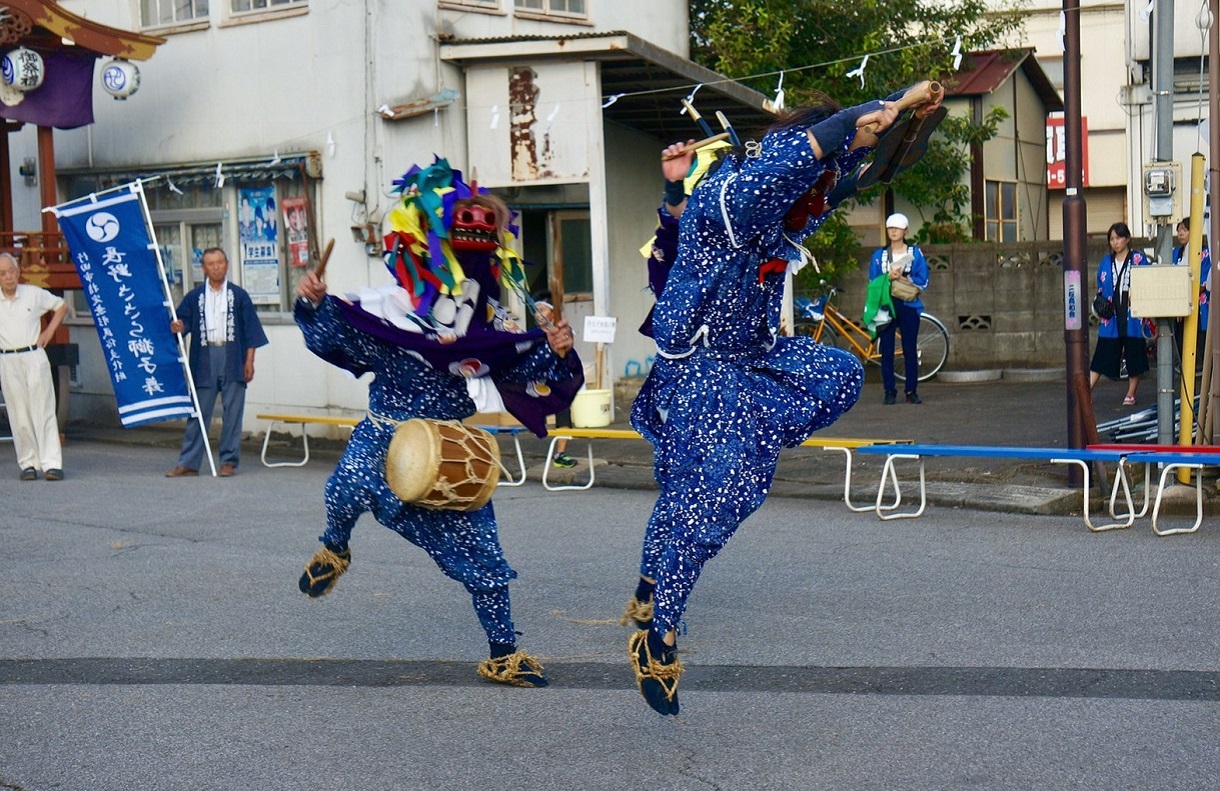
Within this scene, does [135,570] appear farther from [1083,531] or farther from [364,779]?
[1083,531]

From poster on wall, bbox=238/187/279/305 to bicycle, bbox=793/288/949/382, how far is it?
20.2ft

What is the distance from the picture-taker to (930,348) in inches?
667

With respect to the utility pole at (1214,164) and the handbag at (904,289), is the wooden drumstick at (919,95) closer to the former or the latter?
the utility pole at (1214,164)

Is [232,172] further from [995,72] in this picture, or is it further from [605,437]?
[995,72]

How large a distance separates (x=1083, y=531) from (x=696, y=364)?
14.6ft

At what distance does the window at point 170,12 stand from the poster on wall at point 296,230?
235 centimetres

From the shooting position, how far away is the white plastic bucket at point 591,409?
1348 centimetres

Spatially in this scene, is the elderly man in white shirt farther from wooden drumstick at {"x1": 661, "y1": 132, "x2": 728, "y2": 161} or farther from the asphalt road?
wooden drumstick at {"x1": 661, "y1": 132, "x2": 728, "y2": 161}

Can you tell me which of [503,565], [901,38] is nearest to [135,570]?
[503,565]

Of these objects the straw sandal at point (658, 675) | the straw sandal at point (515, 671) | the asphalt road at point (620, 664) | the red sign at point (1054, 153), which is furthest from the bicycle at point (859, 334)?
the straw sandal at point (658, 675)

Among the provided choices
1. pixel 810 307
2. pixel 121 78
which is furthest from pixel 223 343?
pixel 810 307

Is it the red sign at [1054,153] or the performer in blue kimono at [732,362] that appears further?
the red sign at [1054,153]

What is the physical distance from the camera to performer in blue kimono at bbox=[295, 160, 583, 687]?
215 inches

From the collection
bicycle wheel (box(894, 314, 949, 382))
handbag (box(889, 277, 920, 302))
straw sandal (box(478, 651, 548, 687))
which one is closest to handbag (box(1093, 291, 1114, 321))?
handbag (box(889, 277, 920, 302))
